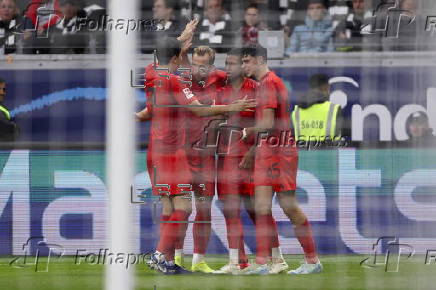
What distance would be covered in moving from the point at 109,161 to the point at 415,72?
1.59 m

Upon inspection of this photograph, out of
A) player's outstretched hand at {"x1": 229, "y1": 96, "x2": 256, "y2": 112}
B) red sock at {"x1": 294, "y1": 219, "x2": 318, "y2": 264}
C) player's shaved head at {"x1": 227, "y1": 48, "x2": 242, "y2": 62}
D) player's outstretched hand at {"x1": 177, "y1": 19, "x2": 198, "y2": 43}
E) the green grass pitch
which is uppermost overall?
player's outstretched hand at {"x1": 177, "y1": 19, "x2": 198, "y2": 43}

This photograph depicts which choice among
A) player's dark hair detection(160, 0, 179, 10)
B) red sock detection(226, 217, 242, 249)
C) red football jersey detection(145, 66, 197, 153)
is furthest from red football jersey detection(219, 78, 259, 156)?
red sock detection(226, 217, 242, 249)

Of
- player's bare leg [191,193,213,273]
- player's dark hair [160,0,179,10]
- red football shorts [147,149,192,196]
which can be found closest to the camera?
red football shorts [147,149,192,196]

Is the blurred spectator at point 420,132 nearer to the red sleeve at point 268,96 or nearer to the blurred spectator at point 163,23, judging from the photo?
the red sleeve at point 268,96

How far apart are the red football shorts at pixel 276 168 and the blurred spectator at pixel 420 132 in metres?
0.75

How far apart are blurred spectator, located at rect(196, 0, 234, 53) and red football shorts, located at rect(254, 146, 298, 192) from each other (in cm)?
59

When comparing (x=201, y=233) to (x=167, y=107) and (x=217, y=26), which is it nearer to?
(x=217, y=26)

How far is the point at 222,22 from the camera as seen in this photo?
535 centimetres

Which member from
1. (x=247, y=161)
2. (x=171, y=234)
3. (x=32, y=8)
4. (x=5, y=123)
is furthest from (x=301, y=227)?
(x=32, y=8)

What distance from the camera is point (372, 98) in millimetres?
5633

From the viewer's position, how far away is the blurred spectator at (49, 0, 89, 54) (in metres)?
4.88

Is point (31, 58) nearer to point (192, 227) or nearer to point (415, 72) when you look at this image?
point (192, 227)

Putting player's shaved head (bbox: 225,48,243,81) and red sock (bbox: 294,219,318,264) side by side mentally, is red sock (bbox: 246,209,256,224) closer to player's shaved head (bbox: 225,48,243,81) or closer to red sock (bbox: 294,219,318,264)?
red sock (bbox: 294,219,318,264)

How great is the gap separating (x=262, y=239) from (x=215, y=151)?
1.09 m
